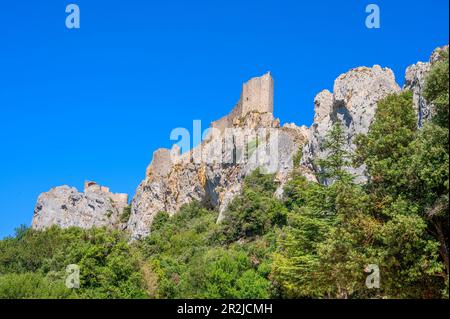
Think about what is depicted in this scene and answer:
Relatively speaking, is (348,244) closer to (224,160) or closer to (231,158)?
(231,158)

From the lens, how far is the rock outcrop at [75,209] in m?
77.2

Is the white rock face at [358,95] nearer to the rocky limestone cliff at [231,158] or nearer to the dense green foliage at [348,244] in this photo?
the rocky limestone cliff at [231,158]

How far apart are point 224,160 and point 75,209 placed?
28.5 metres

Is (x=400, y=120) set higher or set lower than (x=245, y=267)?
higher

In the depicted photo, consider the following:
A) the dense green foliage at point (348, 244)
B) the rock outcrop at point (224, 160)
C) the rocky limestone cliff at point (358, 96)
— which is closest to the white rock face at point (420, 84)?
the dense green foliage at point (348, 244)

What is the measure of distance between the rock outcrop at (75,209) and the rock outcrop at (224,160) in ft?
26.2

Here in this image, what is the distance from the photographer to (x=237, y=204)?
4997 cm

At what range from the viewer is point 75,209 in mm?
78500

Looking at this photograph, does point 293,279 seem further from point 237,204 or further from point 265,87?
point 265,87

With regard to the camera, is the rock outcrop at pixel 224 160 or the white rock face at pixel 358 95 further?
the rock outcrop at pixel 224 160

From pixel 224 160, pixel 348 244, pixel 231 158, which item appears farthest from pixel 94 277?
pixel 224 160

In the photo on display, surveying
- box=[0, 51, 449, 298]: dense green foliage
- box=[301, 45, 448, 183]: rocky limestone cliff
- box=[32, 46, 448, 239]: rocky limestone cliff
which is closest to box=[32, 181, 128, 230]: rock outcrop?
box=[32, 46, 448, 239]: rocky limestone cliff
